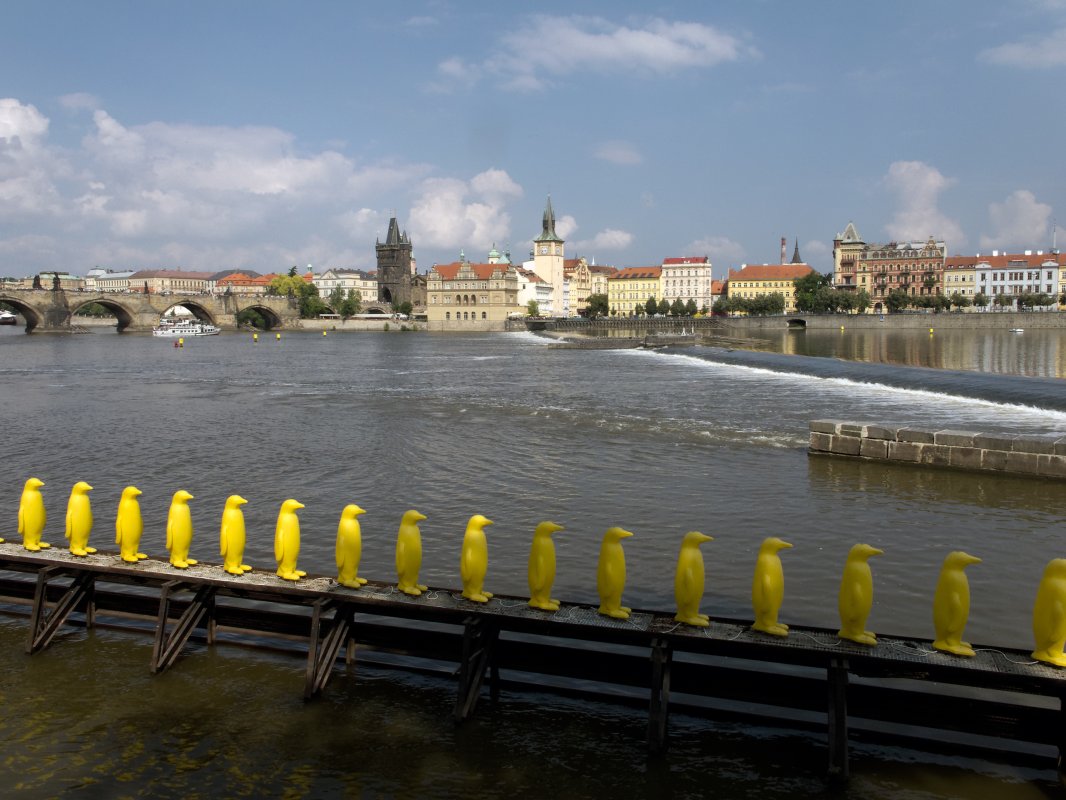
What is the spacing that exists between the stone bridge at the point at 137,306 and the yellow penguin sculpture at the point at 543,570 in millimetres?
134851

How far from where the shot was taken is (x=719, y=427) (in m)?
28.5

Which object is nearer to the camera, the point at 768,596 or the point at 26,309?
the point at 768,596

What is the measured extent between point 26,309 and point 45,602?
135m

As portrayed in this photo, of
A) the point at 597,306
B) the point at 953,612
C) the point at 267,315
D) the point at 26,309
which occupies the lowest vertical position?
the point at 953,612

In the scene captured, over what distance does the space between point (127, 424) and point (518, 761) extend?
92.4ft

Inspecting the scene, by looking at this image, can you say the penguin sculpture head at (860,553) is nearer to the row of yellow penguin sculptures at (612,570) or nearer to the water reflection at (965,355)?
the row of yellow penguin sculptures at (612,570)

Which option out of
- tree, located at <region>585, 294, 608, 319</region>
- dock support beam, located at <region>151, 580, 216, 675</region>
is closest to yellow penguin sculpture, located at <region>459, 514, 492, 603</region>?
dock support beam, located at <region>151, 580, 216, 675</region>

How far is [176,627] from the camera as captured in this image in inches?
398

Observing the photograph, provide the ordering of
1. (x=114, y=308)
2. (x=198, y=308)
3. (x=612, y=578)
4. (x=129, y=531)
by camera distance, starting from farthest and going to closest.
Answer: (x=198, y=308) < (x=114, y=308) < (x=129, y=531) < (x=612, y=578)

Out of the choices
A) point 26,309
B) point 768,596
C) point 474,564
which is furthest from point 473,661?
point 26,309

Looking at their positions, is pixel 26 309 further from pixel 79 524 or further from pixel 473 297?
pixel 79 524

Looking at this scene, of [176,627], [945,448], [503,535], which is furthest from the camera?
[945,448]

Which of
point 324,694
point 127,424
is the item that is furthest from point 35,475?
point 324,694

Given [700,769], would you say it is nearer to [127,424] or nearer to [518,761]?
[518,761]
